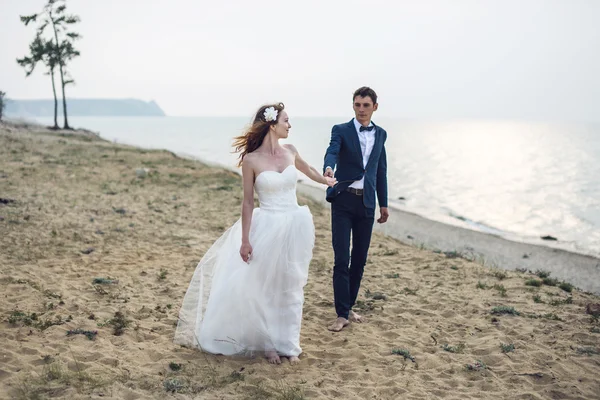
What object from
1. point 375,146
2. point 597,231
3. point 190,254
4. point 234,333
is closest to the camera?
point 234,333

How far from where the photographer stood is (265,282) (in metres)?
4.67

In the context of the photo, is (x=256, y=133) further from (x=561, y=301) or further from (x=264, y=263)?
(x=561, y=301)

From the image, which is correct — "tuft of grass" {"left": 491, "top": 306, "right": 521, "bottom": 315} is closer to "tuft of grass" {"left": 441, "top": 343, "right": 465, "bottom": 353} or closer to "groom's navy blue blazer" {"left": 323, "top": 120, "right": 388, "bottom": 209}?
"tuft of grass" {"left": 441, "top": 343, "right": 465, "bottom": 353}

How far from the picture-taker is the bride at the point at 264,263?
15.2ft

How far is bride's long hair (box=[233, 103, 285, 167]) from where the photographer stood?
468 centimetres

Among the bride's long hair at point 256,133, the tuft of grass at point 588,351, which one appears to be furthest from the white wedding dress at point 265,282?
the tuft of grass at point 588,351

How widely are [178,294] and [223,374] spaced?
2.59m

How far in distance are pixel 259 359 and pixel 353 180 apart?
220 centimetres

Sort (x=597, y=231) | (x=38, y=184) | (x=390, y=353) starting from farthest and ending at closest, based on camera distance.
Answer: (x=597, y=231), (x=38, y=184), (x=390, y=353)

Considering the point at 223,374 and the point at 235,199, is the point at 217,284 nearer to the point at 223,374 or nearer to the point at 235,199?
the point at 223,374

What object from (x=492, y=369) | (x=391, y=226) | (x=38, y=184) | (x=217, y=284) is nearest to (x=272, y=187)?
(x=217, y=284)

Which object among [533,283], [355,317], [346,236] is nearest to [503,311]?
[533,283]

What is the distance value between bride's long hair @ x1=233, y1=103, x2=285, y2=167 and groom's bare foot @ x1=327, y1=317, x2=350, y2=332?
2.31 m

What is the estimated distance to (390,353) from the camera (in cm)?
516
